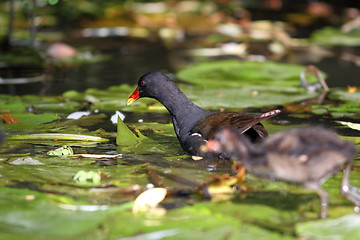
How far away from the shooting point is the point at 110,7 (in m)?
11.6

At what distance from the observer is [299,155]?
9.92ft

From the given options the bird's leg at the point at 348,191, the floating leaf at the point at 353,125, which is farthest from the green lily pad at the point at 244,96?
the bird's leg at the point at 348,191

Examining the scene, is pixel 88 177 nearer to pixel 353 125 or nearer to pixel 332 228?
pixel 332 228

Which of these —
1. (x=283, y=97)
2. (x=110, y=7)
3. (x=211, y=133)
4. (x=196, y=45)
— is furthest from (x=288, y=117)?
(x=110, y=7)

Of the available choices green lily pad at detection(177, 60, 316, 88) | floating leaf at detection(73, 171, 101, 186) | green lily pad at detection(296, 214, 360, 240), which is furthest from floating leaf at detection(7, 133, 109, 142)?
green lily pad at detection(177, 60, 316, 88)

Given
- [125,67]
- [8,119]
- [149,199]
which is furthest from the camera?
[125,67]

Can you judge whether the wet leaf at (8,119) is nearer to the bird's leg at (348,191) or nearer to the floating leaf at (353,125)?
the floating leaf at (353,125)

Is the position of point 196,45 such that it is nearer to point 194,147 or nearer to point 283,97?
point 283,97

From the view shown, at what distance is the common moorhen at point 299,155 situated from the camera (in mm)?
2986

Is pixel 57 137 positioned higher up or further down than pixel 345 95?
higher up

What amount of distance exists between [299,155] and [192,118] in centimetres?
154

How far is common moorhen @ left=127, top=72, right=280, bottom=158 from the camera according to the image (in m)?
4.05

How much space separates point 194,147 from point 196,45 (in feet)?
18.3

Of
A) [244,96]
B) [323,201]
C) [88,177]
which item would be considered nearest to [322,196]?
[323,201]
